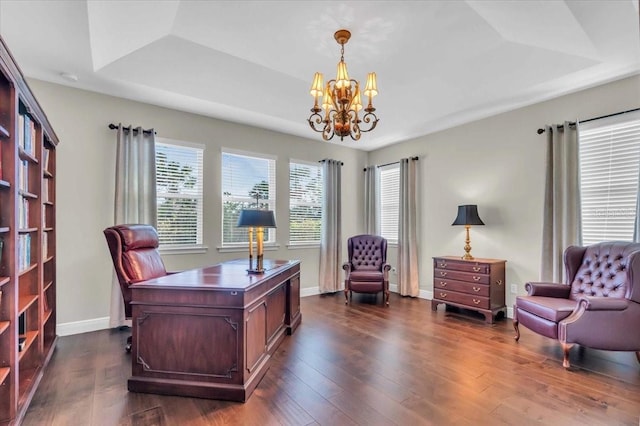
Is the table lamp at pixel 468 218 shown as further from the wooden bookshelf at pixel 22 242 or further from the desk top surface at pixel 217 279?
the wooden bookshelf at pixel 22 242

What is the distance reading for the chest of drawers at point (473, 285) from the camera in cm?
405

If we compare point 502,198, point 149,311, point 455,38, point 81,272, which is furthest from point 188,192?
point 502,198

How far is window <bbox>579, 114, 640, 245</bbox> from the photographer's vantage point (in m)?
3.34

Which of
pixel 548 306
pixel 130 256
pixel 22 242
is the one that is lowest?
pixel 548 306

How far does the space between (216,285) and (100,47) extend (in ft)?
8.31

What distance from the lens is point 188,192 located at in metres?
4.41

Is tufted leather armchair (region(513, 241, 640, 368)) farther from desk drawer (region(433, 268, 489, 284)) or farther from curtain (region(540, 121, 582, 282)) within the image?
desk drawer (region(433, 268, 489, 284))

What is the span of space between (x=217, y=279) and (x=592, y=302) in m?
3.20

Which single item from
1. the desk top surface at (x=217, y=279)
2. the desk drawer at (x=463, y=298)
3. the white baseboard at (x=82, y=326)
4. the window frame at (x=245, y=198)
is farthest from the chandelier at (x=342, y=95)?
the white baseboard at (x=82, y=326)

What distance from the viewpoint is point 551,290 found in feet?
11.2

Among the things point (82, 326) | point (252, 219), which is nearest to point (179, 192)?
point (82, 326)

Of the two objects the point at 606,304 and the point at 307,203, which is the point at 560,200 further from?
the point at 307,203

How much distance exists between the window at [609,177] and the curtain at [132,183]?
518 cm

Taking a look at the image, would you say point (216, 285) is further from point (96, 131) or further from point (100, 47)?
point (96, 131)
